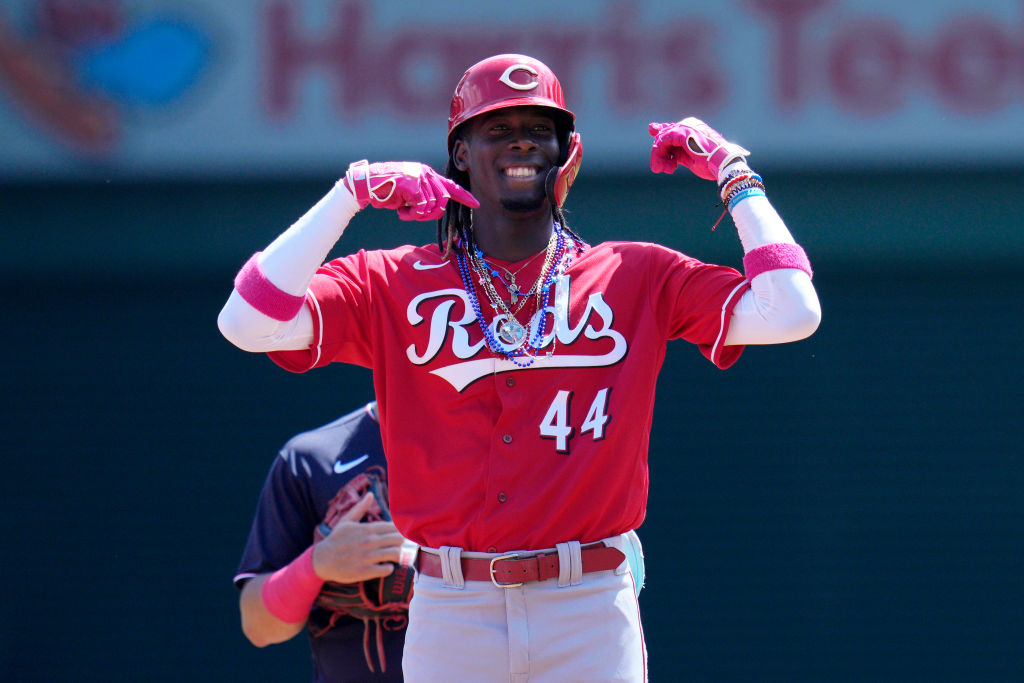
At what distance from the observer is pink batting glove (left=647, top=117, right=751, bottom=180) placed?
2664 millimetres

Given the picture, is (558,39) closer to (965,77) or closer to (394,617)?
(965,77)

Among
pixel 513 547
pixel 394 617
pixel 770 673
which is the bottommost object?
pixel 770 673

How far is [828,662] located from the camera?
5.97 m

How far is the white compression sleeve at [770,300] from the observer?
245 centimetres

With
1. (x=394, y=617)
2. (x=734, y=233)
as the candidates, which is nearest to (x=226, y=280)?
(x=734, y=233)

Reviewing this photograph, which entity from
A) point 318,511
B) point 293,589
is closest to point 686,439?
point 318,511

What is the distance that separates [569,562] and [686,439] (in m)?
3.79

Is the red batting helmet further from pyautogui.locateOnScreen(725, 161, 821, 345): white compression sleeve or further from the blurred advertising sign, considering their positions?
the blurred advertising sign

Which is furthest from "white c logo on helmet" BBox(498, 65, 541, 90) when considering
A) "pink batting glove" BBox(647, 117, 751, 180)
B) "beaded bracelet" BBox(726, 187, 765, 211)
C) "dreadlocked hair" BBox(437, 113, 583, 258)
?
"beaded bracelet" BBox(726, 187, 765, 211)

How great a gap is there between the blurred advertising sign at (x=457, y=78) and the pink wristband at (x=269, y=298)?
3.64 meters

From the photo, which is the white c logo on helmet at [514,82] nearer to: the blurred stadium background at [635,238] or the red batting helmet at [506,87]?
the red batting helmet at [506,87]

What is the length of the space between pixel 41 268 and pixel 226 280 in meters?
0.99

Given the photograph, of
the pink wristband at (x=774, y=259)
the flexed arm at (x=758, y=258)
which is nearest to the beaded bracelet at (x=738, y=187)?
the flexed arm at (x=758, y=258)

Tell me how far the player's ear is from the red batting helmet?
79 millimetres
